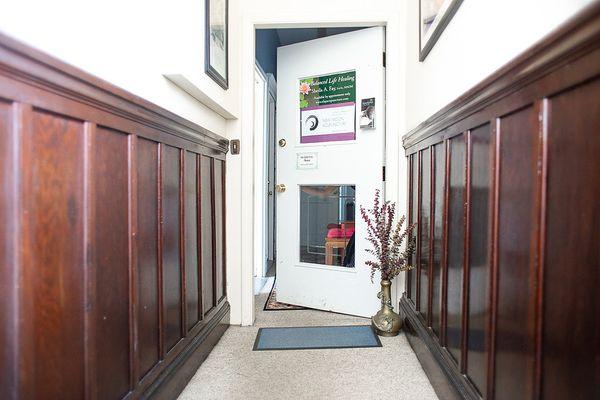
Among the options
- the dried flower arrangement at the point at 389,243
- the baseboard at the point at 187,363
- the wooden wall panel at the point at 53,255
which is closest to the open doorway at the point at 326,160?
the dried flower arrangement at the point at 389,243

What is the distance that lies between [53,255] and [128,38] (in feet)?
2.23

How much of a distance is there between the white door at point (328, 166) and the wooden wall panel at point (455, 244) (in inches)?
41.7

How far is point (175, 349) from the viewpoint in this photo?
148 centimetres

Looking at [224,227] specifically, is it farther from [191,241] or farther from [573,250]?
[573,250]

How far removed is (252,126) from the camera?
234cm

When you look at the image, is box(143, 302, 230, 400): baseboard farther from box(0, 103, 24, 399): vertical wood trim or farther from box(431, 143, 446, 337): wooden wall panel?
box(431, 143, 446, 337): wooden wall panel

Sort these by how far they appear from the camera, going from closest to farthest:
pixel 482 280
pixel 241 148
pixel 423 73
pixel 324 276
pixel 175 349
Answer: pixel 482 280 < pixel 175 349 < pixel 423 73 < pixel 241 148 < pixel 324 276

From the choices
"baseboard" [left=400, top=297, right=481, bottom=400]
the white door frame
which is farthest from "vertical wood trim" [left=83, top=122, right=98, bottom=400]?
the white door frame

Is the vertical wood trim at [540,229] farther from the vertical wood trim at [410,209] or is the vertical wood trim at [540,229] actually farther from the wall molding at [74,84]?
the vertical wood trim at [410,209]

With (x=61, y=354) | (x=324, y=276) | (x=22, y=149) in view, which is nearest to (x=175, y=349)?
(x=61, y=354)

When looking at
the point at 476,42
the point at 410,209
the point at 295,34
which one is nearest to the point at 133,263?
the point at 476,42

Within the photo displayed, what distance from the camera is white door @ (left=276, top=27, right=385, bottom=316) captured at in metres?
2.44

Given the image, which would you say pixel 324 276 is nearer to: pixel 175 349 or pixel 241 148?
pixel 241 148

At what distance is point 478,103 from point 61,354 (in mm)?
1199
